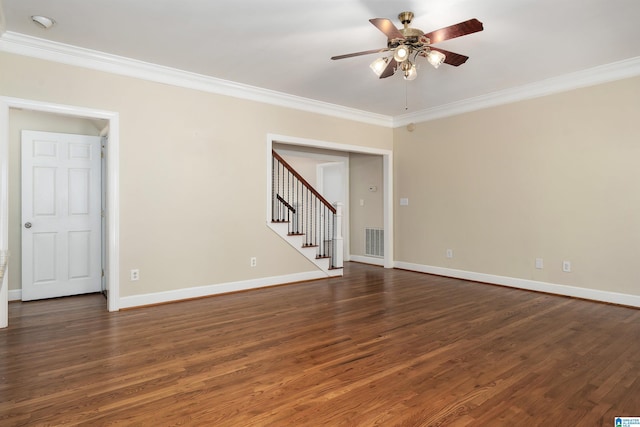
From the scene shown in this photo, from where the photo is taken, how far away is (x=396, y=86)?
16.4 feet

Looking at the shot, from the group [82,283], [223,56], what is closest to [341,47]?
[223,56]

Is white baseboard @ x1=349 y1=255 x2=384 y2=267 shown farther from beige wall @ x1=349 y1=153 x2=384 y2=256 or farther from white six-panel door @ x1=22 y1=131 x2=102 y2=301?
white six-panel door @ x1=22 y1=131 x2=102 y2=301

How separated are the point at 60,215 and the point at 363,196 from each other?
5.30 m

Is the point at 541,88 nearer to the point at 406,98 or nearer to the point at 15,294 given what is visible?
the point at 406,98

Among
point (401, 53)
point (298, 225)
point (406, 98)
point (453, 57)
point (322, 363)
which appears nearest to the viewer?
point (322, 363)

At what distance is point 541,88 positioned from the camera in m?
4.96

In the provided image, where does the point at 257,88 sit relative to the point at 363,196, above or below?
above

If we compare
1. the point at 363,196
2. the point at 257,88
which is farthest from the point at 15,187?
the point at 363,196

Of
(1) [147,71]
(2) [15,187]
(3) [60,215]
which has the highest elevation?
(1) [147,71]

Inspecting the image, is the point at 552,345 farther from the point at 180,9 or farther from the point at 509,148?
the point at 180,9

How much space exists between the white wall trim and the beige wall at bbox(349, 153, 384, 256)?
6.83 feet

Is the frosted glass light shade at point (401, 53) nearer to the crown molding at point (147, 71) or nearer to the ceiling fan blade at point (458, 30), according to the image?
the ceiling fan blade at point (458, 30)

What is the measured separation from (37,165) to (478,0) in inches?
208

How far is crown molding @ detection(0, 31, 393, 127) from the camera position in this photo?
3607mm
